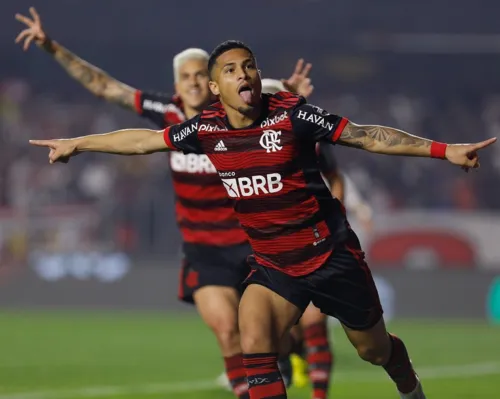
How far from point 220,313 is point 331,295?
60.8 inches

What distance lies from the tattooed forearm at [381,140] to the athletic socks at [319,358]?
2.77m

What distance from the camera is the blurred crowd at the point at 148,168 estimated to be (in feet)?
66.5

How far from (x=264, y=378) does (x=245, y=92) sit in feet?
5.20

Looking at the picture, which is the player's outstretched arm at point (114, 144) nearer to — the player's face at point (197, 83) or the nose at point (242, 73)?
the nose at point (242, 73)

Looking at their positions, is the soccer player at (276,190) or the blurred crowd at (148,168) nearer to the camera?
the soccer player at (276,190)

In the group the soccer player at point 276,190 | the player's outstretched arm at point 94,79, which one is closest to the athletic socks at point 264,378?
the soccer player at point 276,190

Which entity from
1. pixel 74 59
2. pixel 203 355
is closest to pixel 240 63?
pixel 74 59

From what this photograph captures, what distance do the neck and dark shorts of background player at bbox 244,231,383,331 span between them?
2.91ft

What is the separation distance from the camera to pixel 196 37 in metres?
20.8

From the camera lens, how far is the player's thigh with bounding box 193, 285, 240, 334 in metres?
8.76

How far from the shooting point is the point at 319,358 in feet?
30.8

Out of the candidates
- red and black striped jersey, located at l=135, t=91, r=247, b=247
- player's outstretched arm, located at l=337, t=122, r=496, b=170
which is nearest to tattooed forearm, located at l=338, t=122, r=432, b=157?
player's outstretched arm, located at l=337, t=122, r=496, b=170

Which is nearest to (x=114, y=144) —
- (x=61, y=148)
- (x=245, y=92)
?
(x=61, y=148)

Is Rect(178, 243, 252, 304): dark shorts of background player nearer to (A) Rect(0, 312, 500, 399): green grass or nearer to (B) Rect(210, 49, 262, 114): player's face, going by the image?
(A) Rect(0, 312, 500, 399): green grass
